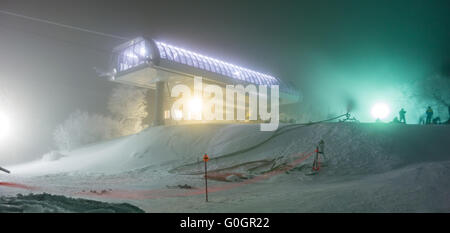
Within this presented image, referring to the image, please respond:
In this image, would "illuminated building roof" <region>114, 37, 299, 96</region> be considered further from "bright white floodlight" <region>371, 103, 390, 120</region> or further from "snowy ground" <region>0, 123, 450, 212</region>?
"bright white floodlight" <region>371, 103, 390, 120</region>

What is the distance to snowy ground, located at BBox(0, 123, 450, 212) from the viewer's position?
8.77 metres

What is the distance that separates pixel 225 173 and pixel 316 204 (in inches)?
342

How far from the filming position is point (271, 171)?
15984mm

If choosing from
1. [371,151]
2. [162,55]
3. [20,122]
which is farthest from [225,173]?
[20,122]

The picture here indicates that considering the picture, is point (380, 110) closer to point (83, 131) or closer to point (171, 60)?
point (171, 60)

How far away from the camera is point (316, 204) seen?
8.30 metres

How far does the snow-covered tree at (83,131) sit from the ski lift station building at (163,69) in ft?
30.9

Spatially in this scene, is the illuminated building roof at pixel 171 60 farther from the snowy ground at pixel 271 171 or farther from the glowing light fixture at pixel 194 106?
the snowy ground at pixel 271 171

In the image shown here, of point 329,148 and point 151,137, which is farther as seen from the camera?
point 151,137

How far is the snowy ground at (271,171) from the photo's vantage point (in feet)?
28.8

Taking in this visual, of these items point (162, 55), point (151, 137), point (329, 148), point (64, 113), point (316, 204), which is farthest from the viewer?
point (64, 113)

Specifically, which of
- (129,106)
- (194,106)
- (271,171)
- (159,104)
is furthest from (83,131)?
(271,171)
